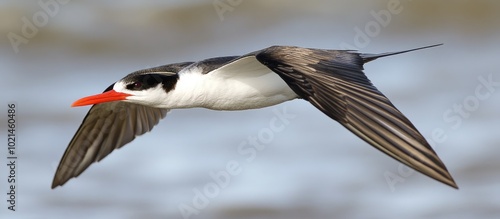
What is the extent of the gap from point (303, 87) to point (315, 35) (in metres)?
6.85

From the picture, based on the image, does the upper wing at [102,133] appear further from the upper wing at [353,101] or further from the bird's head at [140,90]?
the upper wing at [353,101]

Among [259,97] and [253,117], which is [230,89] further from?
[253,117]

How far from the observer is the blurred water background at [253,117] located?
32.6ft

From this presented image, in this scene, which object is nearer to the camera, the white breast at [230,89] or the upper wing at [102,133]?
the white breast at [230,89]

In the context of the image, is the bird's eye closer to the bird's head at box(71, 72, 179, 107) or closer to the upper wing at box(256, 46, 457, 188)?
the bird's head at box(71, 72, 179, 107)

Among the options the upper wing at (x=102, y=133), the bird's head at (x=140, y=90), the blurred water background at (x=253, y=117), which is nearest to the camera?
the bird's head at (x=140, y=90)

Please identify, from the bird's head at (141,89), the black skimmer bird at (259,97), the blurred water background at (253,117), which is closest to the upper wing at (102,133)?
the black skimmer bird at (259,97)

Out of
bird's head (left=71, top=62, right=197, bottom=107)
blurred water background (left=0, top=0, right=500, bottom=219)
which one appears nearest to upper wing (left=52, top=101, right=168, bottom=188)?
bird's head (left=71, top=62, right=197, bottom=107)

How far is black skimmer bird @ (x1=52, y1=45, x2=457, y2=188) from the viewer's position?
19.4 ft

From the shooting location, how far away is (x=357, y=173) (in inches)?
405

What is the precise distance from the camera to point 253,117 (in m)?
11.3

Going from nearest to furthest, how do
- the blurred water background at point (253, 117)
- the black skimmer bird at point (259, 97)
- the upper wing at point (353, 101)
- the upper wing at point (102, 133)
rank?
the upper wing at point (353, 101)
the black skimmer bird at point (259, 97)
the upper wing at point (102, 133)
the blurred water background at point (253, 117)

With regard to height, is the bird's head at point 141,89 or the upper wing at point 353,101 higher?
the bird's head at point 141,89

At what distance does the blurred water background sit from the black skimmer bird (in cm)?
170
